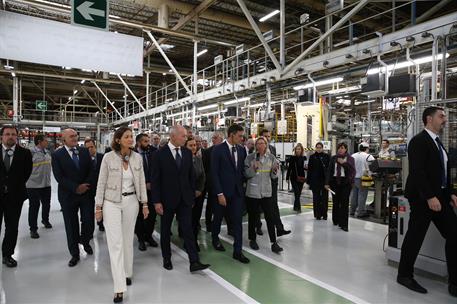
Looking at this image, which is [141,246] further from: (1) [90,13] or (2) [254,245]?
(1) [90,13]

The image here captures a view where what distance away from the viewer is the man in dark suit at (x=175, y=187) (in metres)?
3.73

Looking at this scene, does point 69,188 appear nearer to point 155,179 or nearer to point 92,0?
point 155,179

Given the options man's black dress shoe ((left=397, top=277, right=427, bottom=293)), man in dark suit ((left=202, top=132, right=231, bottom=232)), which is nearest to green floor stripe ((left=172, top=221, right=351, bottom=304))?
man's black dress shoe ((left=397, top=277, right=427, bottom=293))

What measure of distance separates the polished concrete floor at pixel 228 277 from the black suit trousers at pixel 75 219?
0.25 meters

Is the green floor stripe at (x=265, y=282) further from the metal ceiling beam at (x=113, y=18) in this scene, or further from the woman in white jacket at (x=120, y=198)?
the metal ceiling beam at (x=113, y=18)

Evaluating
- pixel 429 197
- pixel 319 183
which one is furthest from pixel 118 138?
pixel 319 183

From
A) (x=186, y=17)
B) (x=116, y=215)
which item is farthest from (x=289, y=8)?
(x=116, y=215)

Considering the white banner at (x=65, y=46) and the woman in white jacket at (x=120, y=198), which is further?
the white banner at (x=65, y=46)

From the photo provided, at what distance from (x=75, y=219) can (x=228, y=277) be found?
2.03 metres

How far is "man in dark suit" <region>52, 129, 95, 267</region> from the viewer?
3.99m

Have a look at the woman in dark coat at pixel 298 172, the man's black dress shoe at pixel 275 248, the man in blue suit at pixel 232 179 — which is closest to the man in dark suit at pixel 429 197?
the man's black dress shoe at pixel 275 248

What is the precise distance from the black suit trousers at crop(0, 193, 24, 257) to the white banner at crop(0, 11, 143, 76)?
4.54 m

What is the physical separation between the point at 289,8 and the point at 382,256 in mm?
9564

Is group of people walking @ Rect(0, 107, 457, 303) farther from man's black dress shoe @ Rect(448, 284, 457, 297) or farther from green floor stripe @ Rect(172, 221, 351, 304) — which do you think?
green floor stripe @ Rect(172, 221, 351, 304)
